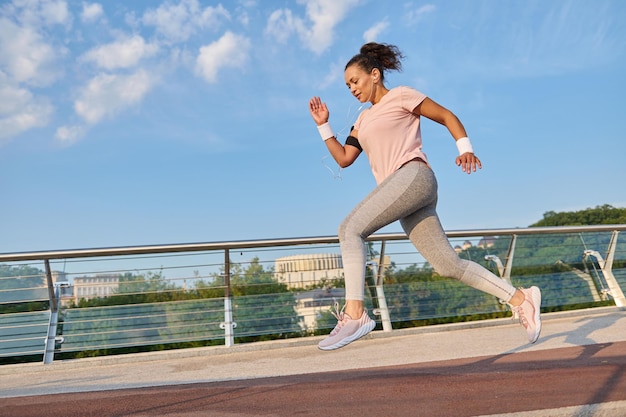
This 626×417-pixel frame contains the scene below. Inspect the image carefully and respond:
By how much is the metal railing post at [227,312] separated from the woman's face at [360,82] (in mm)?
4962

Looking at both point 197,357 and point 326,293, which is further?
point 326,293

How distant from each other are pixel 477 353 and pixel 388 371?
139 centimetres

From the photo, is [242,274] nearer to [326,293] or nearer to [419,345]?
[326,293]

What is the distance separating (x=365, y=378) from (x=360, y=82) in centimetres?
266

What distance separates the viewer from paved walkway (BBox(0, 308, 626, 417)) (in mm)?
4176

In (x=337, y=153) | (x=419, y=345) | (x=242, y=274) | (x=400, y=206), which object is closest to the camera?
(x=400, y=206)

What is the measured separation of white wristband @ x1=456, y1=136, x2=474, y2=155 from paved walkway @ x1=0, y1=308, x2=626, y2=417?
1.49 metres

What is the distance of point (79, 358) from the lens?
788 centimetres

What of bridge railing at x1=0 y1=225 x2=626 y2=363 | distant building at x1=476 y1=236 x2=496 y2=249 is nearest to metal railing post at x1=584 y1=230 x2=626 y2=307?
bridge railing at x1=0 y1=225 x2=626 y2=363

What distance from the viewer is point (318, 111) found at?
3947mm

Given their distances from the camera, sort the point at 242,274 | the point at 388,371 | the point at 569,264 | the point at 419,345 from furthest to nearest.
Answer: the point at 569,264, the point at 242,274, the point at 419,345, the point at 388,371

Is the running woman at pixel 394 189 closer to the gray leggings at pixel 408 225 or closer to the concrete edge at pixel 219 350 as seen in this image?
the gray leggings at pixel 408 225

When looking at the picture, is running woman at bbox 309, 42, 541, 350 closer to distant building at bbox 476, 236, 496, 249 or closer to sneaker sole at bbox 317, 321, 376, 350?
sneaker sole at bbox 317, 321, 376, 350

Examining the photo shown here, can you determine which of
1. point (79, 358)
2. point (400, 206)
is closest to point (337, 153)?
point (400, 206)
